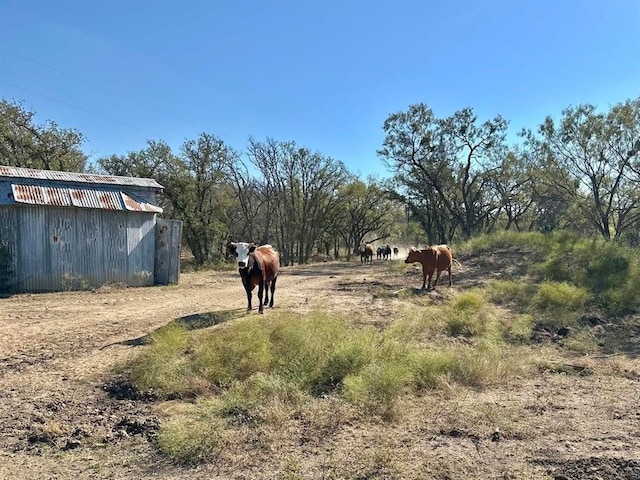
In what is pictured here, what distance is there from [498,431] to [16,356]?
6752 millimetres

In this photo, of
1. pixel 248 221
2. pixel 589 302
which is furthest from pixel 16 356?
pixel 248 221

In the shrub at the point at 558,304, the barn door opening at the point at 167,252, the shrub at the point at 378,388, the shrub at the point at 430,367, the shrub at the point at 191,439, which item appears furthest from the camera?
the barn door opening at the point at 167,252

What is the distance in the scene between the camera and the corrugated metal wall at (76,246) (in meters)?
13.5

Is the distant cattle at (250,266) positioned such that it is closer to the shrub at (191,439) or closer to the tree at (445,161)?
the shrub at (191,439)

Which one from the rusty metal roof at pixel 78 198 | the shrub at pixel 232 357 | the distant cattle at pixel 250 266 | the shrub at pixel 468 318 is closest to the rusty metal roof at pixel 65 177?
the rusty metal roof at pixel 78 198

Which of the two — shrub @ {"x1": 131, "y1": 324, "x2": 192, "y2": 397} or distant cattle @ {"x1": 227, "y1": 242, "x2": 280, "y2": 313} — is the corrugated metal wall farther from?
shrub @ {"x1": 131, "y1": 324, "x2": 192, "y2": 397}

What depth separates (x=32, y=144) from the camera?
24094 mm

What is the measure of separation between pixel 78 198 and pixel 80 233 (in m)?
1.10

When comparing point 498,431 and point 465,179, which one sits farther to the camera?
Result: point 465,179

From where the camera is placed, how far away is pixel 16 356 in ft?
23.0

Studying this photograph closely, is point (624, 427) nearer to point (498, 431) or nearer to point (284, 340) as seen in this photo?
point (498, 431)

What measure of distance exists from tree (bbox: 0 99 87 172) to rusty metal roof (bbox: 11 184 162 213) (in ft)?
39.0

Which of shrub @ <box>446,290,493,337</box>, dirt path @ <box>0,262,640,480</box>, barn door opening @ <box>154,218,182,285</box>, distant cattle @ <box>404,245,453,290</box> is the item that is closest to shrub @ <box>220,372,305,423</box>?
dirt path @ <box>0,262,640,480</box>

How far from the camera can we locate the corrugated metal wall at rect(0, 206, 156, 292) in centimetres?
1347
